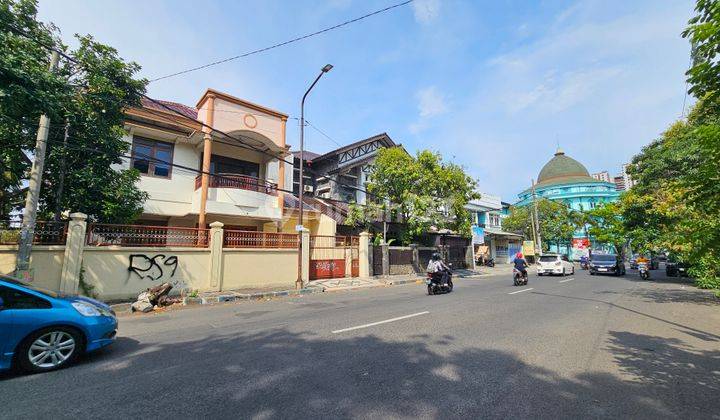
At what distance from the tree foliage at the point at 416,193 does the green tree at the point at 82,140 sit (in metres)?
12.0

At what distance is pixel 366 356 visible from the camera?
5.16 m

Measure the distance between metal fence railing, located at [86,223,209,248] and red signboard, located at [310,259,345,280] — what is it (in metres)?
5.94

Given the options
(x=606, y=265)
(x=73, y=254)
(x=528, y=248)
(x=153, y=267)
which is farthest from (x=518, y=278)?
(x=528, y=248)

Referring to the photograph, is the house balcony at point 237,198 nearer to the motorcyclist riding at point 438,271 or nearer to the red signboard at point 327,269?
the red signboard at point 327,269

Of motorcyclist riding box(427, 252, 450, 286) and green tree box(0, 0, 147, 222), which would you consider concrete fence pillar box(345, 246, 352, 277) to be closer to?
motorcyclist riding box(427, 252, 450, 286)

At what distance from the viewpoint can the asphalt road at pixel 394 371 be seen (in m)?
3.54

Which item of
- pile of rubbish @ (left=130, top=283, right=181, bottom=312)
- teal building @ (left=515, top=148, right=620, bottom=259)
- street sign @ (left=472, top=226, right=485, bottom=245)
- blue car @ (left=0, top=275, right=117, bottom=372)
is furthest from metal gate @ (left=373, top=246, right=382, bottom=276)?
teal building @ (left=515, top=148, right=620, bottom=259)

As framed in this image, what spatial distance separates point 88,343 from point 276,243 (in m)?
11.1

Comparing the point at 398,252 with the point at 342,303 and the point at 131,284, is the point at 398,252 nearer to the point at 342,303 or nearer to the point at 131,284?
the point at 342,303

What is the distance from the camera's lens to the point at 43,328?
473cm

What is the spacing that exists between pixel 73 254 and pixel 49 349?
7.55 m

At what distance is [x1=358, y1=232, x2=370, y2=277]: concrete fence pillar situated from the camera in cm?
2034

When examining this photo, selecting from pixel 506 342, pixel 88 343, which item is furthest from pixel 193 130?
pixel 506 342

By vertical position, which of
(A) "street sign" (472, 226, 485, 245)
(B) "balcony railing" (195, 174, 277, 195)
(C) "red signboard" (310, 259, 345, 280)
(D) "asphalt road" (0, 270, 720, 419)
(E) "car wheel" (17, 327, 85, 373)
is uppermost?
(B) "balcony railing" (195, 174, 277, 195)
